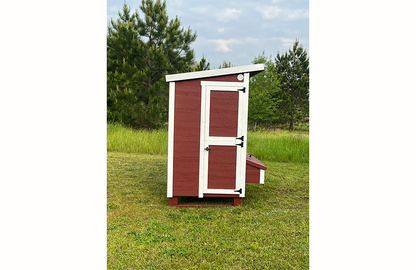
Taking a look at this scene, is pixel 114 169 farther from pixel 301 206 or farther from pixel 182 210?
pixel 301 206

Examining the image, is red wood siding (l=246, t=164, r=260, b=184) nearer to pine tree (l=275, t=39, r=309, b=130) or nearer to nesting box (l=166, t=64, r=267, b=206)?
nesting box (l=166, t=64, r=267, b=206)

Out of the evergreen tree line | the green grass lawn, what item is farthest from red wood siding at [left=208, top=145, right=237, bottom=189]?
the evergreen tree line

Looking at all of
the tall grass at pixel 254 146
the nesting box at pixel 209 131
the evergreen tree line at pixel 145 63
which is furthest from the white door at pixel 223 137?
the evergreen tree line at pixel 145 63

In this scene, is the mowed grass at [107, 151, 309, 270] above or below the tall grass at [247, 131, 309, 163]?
below

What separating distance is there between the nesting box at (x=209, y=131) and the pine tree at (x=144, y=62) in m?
8.85

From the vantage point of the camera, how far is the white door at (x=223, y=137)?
4.61 meters

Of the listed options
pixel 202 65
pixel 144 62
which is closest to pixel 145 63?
pixel 144 62

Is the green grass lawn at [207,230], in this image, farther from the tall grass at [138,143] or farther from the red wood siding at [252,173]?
the tall grass at [138,143]

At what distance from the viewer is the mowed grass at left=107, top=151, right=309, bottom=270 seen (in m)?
3.26

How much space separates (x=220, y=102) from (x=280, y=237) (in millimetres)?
1948

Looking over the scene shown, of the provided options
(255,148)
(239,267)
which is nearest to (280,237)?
(239,267)

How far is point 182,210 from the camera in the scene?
15.4ft

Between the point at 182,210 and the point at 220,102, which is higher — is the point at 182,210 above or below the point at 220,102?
below

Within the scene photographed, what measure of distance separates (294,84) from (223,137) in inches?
587
